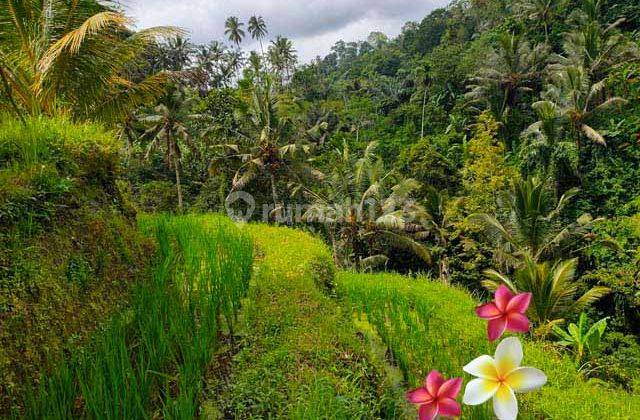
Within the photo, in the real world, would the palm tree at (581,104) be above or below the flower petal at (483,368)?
above

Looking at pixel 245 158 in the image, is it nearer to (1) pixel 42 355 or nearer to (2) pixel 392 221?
(2) pixel 392 221

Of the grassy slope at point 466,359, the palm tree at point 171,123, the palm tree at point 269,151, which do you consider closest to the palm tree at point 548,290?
the grassy slope at point 466,359

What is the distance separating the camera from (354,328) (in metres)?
4.91

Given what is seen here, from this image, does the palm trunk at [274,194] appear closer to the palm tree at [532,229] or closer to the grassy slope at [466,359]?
the palm tree at [532,229]

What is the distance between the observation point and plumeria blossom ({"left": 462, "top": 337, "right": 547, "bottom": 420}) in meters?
0.74

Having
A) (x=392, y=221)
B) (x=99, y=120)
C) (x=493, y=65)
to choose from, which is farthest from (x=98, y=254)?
(x=493, y=65)

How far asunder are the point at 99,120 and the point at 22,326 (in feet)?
15.9

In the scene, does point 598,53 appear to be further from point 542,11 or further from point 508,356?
point 508,356

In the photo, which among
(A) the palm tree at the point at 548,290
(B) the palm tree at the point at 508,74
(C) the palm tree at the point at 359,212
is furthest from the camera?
(B) the palm tree at the point at 508,74

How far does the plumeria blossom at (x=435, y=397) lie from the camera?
778mm

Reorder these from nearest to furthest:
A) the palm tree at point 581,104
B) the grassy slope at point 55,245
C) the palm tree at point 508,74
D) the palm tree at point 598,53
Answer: the grassy slope at point 55,245 → the palm tree at point 581,104 → the palm tree at point 598,53 → the palm tree at point 508,74

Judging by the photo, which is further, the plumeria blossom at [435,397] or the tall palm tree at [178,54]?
the tall palm tree at [178,54]

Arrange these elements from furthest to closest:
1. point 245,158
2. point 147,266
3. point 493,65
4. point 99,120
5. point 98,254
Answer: point 493,65
point 245,158
point 99,120
point 147,266
point 98,254

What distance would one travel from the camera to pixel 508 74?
23609 millimetres
